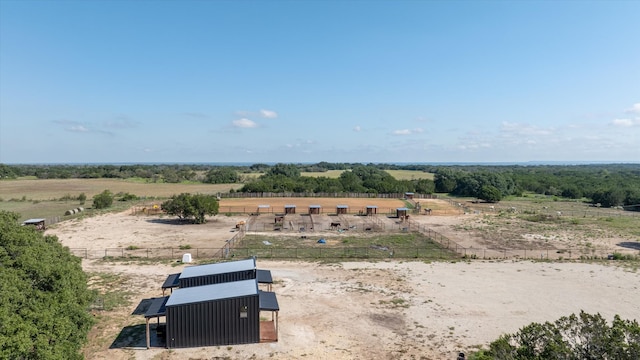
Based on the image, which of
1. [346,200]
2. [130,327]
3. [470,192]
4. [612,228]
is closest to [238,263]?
[130,327]

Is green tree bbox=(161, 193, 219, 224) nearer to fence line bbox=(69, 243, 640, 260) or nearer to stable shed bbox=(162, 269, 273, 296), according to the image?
fence line bbox=(69, 243, 640, 260)

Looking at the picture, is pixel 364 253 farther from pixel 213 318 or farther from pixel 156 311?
pixel 156 311

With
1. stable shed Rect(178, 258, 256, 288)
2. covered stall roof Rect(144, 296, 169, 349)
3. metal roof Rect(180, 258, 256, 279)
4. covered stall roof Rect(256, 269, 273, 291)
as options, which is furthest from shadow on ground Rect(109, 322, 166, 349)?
covered stall roof Rect(256, 269, 273, 291)

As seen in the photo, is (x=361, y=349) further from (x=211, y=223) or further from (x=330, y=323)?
(x=211, y=223)

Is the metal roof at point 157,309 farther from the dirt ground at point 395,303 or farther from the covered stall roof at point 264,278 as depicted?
the covered stall roof at point 264,278

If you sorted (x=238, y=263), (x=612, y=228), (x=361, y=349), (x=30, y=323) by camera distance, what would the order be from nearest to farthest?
(x=30, y=323) → (x=361, y=349) → (x=238, y=263) → (x=612, y=228)

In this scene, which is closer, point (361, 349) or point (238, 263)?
point (361, 349)
